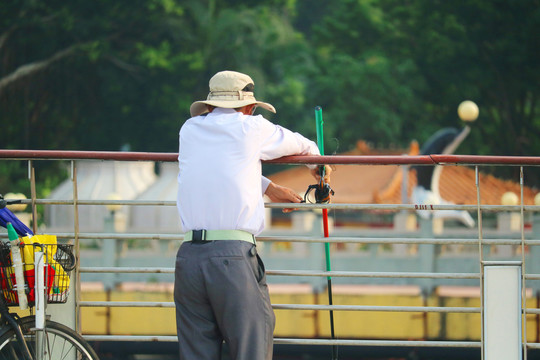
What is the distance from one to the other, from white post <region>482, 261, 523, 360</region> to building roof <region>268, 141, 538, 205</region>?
51.8ft

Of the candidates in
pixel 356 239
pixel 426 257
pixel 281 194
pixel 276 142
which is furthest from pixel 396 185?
pixel 276 142

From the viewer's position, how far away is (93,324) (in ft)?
35.4

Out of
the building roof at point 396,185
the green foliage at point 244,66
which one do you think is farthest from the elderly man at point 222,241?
the green foliage at point 244,66

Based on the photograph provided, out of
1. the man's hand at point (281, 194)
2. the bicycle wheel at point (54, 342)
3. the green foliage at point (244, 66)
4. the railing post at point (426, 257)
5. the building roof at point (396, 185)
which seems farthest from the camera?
the building roof at point (396, 185)

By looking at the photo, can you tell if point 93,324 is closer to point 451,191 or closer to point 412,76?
point 451,191

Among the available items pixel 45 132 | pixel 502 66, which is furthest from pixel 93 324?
pixel 502 66

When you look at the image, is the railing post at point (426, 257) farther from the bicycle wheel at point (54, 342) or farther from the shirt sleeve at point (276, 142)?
the bicycle wheel at point (54, 342)

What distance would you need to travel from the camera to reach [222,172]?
307 centimetres

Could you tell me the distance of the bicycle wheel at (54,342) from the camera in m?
3.38

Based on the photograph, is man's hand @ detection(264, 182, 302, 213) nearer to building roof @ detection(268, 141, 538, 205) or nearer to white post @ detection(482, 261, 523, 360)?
white post @ detection(482, 261, 523, 360)

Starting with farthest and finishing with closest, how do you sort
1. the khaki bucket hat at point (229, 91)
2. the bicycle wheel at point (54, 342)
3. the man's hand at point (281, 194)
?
the man's hand at point (281, 194) < the bicycle wheel at point (54, 342) < the khaki bucket hat at point (229, 91)

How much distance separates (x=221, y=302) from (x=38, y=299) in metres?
0.81

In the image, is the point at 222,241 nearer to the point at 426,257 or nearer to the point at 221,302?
the point at 221,302

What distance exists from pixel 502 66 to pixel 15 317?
65.6ft
